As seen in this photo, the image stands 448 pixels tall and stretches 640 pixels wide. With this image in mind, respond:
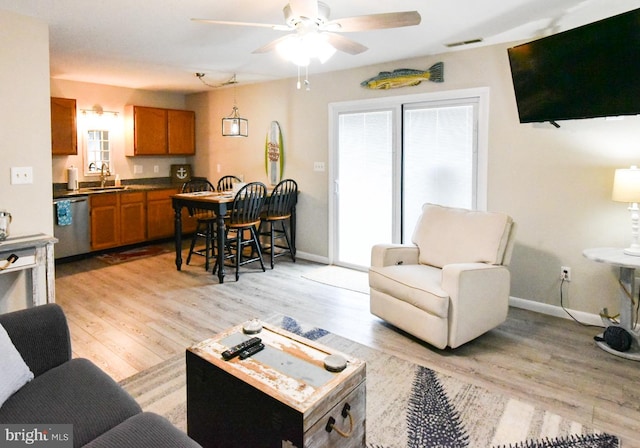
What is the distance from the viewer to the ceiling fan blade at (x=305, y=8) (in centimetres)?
208

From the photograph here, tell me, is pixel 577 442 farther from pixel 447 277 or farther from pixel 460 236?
pixel 460 236

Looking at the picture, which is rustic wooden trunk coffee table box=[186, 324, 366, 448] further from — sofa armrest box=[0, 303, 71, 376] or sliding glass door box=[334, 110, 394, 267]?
sliding glass door box=[334, 110, 394, 267]

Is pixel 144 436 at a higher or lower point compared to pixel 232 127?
lower

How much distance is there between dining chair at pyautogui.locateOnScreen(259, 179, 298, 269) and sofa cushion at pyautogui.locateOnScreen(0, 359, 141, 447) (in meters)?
3.27

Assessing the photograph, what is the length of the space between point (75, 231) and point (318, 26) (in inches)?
169

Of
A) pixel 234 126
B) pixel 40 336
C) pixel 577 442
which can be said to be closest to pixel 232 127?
pixel 234 126

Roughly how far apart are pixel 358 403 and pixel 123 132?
587 cm

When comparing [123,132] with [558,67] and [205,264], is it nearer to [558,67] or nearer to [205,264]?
[205,264]

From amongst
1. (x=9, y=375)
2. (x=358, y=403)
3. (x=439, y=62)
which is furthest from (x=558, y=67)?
(x=9, y=375)

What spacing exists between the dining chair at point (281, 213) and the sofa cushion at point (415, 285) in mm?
2002

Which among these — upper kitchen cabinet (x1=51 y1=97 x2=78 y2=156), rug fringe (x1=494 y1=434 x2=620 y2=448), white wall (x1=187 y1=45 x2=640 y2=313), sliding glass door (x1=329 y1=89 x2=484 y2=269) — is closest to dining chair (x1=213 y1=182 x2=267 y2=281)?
sliding glass door (x1=329 y1=89 x2=484 y2=269)

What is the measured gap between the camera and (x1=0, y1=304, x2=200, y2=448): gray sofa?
130cm

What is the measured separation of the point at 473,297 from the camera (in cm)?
275

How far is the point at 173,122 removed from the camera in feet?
21.3
